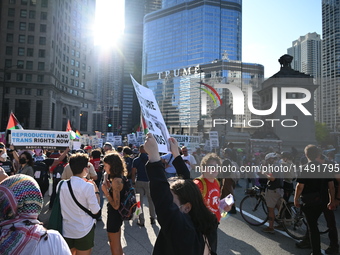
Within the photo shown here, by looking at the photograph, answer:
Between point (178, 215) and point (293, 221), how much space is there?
5659 millimetres

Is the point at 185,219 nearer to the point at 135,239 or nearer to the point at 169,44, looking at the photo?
the point at 135,239

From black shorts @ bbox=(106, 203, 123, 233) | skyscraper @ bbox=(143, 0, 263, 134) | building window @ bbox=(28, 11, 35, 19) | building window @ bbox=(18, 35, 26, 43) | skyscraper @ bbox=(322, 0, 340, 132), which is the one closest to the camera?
black shorts @ bbox=(106, 203, 123, 233)

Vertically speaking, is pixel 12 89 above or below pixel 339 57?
below

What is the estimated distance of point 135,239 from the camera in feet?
20.2

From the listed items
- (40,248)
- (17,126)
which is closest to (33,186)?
(40,248)

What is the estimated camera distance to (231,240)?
20.1 feet

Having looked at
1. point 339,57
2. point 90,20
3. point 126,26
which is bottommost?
point 339,57

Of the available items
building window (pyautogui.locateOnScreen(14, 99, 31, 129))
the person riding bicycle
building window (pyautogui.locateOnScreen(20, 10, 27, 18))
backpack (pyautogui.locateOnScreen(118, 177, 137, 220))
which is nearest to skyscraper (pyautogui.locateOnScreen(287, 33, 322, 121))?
building window (pyautogui.locateOnScreen(20, 10, 27, 18))

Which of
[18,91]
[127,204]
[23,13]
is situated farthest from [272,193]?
[23,13]

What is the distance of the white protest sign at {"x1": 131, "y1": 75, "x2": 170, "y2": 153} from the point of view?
13.3 ft

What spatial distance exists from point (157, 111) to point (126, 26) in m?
209

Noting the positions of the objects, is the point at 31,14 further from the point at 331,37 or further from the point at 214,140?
the point at 331,37

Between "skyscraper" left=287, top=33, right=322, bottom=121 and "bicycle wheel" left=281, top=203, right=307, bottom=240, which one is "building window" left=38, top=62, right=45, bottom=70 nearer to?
"bicycle wheel" left=281, top=203, right=307, bottom=240

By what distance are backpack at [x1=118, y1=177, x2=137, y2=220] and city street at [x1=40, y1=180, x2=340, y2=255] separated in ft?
4.59
